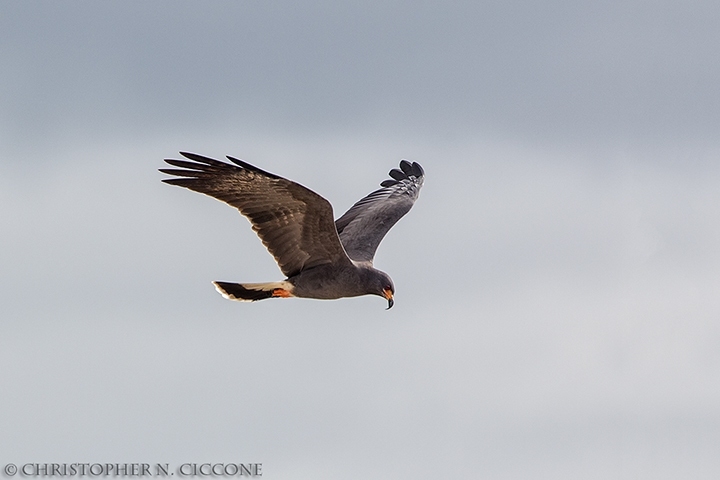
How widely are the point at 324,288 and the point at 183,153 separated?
3477 mm

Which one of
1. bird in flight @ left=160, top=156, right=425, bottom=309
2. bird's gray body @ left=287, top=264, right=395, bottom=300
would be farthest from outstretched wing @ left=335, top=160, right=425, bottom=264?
bird's gray body @ left=287, top=264, right=395, bottom=300

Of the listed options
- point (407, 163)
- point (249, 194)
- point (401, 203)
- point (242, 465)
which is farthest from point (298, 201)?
point (407, 163)

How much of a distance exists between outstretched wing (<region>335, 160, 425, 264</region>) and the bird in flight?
37 millimetres

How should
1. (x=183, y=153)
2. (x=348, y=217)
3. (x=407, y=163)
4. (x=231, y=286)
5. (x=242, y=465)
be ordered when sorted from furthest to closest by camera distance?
(x=407, y=163) → (x=348, y=217) → (x=231, y=286) → (x=242, y=465) → (x=183, y=153)

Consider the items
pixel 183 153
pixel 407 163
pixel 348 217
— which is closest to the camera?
pixel 183 153

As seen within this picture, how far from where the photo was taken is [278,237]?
64.0 ft

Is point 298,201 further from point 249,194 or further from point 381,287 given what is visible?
point 381,287

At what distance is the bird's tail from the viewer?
20.6m

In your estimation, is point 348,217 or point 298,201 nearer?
point 298,201

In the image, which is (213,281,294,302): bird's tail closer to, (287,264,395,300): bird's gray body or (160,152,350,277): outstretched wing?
(287,264,395,300): bird's gray body

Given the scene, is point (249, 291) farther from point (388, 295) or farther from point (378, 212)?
point (378, 212)

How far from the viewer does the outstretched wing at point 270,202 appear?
60.0 ft

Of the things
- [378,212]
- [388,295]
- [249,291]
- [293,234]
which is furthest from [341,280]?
[378,212]

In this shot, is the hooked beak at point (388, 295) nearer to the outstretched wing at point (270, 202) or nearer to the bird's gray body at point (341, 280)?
the bird's gray body at point (341, 280)
